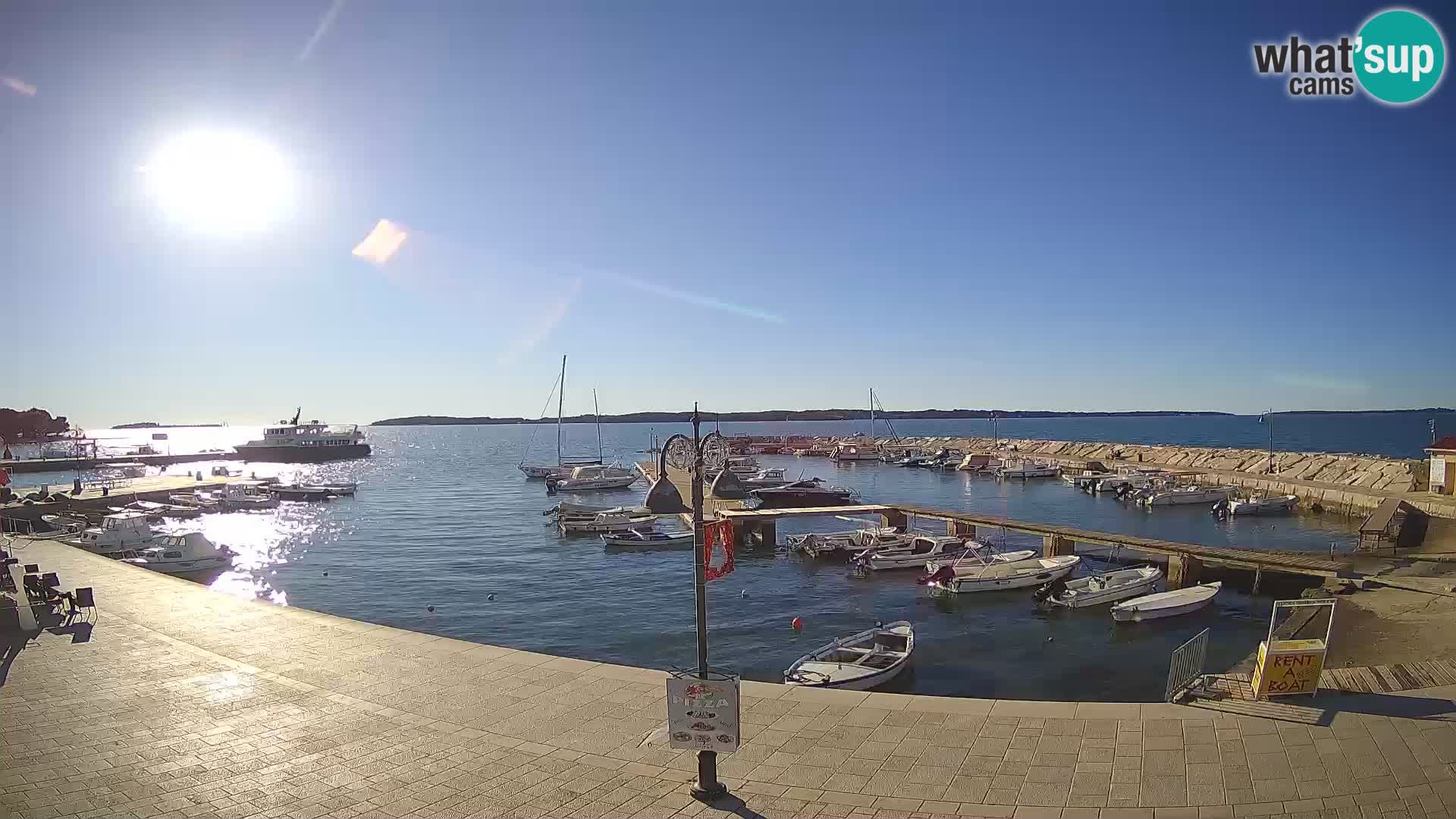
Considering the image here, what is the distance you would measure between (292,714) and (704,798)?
5926 mm

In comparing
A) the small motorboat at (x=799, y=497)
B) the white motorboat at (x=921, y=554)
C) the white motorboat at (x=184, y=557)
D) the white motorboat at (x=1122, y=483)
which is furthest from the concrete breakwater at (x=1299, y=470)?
the white motorboat at (x=184, y=557)

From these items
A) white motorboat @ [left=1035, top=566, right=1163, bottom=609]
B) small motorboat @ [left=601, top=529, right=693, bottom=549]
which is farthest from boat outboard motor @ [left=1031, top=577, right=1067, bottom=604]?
small motorboat @ [left=601, top=529, right=693, bottom=549]

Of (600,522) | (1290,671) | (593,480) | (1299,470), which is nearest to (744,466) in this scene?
(593,480)

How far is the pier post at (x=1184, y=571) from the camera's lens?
2815 centimetres

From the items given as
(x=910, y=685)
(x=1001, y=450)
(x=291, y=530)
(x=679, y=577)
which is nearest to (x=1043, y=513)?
(x=679, y=577)

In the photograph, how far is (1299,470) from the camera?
216 ft

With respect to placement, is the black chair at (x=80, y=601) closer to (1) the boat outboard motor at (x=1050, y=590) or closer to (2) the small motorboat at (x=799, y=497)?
(1) the boat outboard motor at (x=1050, y=590)

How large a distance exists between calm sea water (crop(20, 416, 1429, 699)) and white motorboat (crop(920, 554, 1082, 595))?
500 mm

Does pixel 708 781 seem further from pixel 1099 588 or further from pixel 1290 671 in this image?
pixel 1099 588

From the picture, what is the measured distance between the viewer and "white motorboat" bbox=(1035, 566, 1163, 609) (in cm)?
2603

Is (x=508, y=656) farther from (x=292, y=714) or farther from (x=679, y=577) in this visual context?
(x=679, y=577)

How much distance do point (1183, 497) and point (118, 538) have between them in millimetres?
64689

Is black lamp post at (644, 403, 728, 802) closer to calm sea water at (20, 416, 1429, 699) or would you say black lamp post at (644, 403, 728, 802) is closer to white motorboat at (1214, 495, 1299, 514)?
calm sea water at (20, 416, 1429, 699)

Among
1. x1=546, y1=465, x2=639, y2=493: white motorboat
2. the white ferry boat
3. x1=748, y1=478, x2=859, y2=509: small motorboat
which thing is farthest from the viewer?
the white ferry boat
